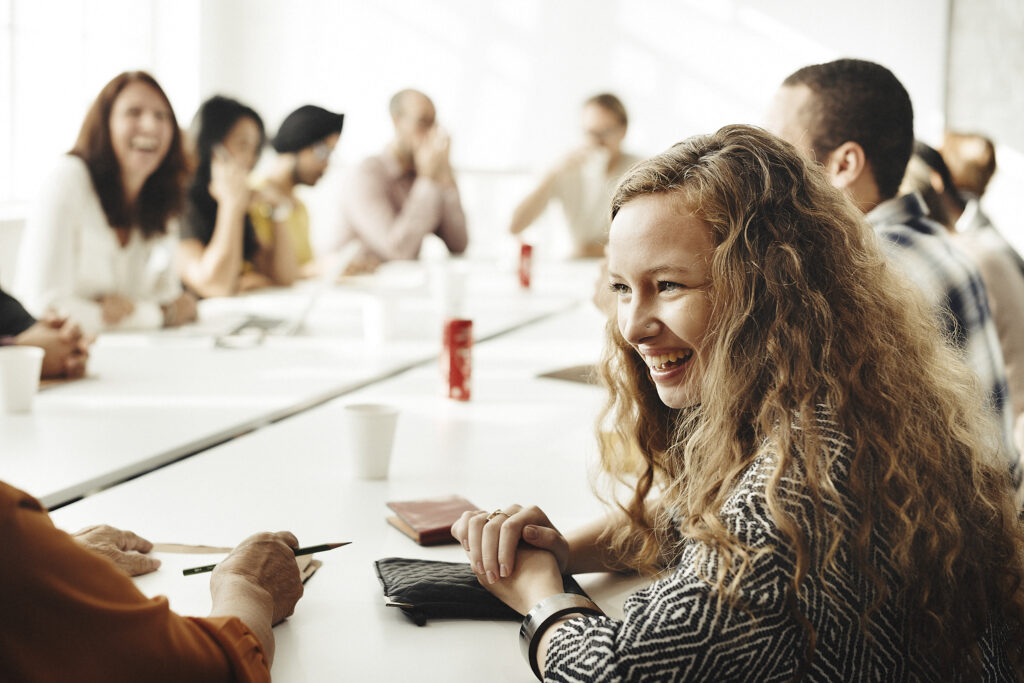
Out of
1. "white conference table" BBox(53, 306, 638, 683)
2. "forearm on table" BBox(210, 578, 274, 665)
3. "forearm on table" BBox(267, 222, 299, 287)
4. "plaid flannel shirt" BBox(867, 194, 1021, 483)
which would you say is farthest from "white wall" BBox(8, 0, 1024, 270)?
"forearm on table" BBox(210, 578, 274, 665)

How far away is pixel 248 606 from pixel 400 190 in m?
3.82

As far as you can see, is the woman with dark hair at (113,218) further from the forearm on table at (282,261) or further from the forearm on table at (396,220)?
the forearm on table at (396,220)

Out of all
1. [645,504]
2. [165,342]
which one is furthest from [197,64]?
[645,504]

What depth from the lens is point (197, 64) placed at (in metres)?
6.04

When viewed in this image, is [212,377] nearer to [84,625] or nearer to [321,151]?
[84,625]

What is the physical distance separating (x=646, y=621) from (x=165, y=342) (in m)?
2.05

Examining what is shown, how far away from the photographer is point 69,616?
0.75 metres

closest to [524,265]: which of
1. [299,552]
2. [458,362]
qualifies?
[458,362]

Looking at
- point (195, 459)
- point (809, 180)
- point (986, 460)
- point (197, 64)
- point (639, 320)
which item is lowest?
point (195, 459)

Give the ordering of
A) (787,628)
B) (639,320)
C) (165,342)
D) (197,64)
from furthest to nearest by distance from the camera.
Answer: (197,64)
(165,342)
(639,320)
(787,628)

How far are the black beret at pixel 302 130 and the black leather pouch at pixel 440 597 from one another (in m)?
3.16

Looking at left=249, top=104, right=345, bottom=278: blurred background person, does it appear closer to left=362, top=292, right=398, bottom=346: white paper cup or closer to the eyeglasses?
the eyeglasses

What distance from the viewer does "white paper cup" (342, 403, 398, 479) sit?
1.55m

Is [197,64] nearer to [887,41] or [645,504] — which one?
[887,41]
